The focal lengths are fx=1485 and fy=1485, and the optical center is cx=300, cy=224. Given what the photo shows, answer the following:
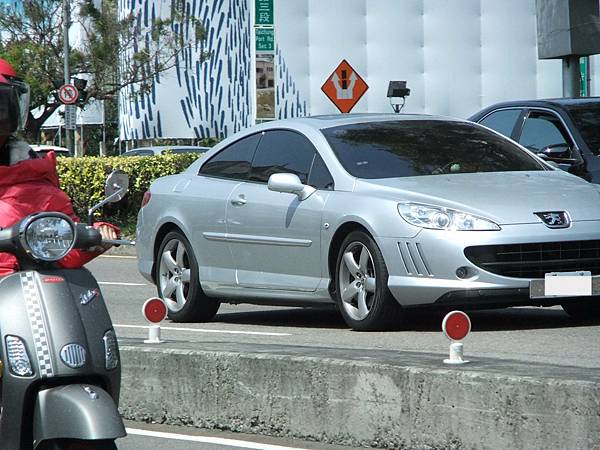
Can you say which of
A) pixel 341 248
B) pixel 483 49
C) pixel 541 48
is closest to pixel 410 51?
pixel 483 49

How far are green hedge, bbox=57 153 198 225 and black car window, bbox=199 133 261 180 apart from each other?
12342 millimetres

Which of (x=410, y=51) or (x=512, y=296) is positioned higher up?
(x=410, y=51)

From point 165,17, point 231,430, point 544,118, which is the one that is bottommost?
point 231,430

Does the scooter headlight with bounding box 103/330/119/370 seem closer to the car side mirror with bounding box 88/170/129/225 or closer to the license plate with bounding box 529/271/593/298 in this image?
the car side mirror with bounding box 88/170/129/225

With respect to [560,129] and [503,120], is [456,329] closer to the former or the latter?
[560,129]

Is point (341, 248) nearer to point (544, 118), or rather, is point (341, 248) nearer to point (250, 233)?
point (250, 233)

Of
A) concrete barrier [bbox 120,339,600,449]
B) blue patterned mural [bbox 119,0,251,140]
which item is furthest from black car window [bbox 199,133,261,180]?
blue patterned mural [bbox 119,0,251,140]

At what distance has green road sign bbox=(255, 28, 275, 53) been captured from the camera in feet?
91.8

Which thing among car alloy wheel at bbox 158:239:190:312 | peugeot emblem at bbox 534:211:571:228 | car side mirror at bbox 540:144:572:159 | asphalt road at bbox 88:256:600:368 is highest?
car side mirror at bbox 540:144:572:159

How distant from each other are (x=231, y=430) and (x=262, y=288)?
11.3 feet

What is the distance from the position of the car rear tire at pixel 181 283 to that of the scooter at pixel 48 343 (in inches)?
260

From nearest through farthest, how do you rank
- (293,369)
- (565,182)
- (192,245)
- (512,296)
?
(293,369), (512,296), (565,182), (192,245)

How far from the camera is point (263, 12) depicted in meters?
29.4

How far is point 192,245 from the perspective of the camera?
1146 centimetres
